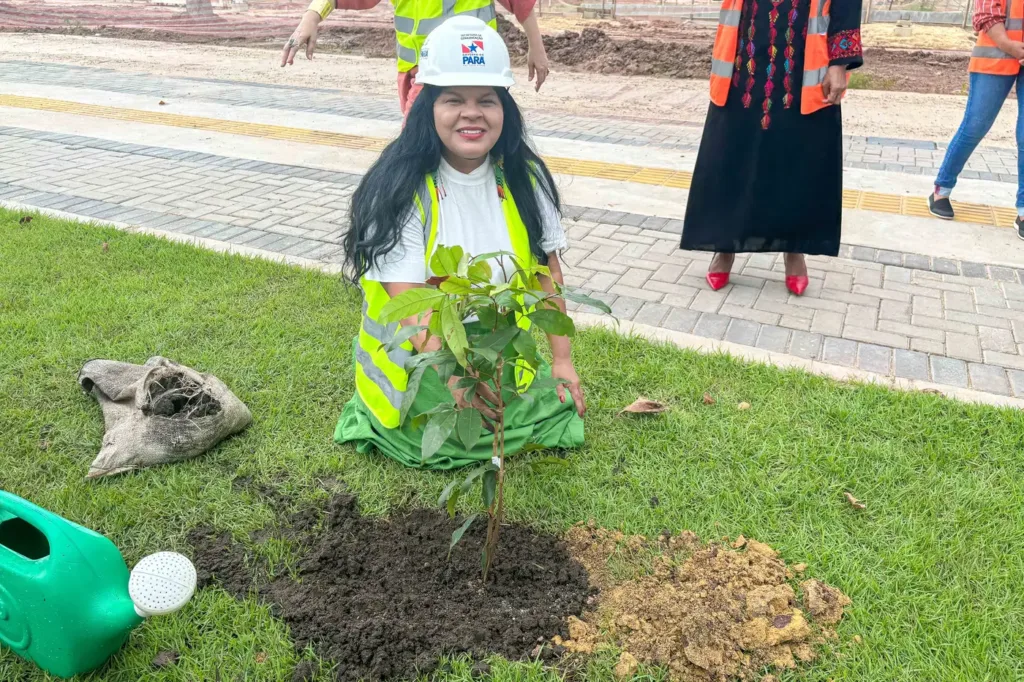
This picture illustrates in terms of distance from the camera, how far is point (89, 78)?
435 inches

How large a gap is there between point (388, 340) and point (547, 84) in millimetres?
9161

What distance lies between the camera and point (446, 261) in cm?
192

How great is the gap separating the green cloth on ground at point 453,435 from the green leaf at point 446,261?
930 millimetres

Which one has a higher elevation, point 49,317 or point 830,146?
point 830,146

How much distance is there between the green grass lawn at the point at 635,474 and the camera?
216cm

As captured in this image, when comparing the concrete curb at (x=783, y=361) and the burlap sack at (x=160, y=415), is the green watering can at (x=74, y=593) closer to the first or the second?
the burlap sack at (x=160, y=415)

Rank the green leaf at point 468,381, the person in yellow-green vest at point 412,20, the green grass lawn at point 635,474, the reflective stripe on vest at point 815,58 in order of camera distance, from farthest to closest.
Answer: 1. the reflective stripe on vest at point 815,58
2. the person in yellow-green vest at point 412,20
3. the green grass lawn at point 635,474
4. the green leaf at point 468,381

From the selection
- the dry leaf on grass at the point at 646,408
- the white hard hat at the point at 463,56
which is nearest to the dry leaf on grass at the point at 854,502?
the dry leaf on grass at the point at 646,408

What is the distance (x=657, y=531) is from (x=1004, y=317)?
2.66 metres

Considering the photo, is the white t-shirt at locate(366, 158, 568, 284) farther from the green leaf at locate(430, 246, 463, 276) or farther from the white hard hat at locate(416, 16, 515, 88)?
the green leaf at locate(430, 246, 463, 276)

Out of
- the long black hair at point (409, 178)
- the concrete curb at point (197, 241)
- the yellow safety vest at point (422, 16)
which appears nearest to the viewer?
the long black hair at point (409, 178)

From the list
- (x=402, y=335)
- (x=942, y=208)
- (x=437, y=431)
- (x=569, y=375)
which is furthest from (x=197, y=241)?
(x=942, y=208)

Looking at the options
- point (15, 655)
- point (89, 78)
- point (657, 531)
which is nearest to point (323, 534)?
point (15, 655)

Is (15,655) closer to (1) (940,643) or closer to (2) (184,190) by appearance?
(1) (940,643)
